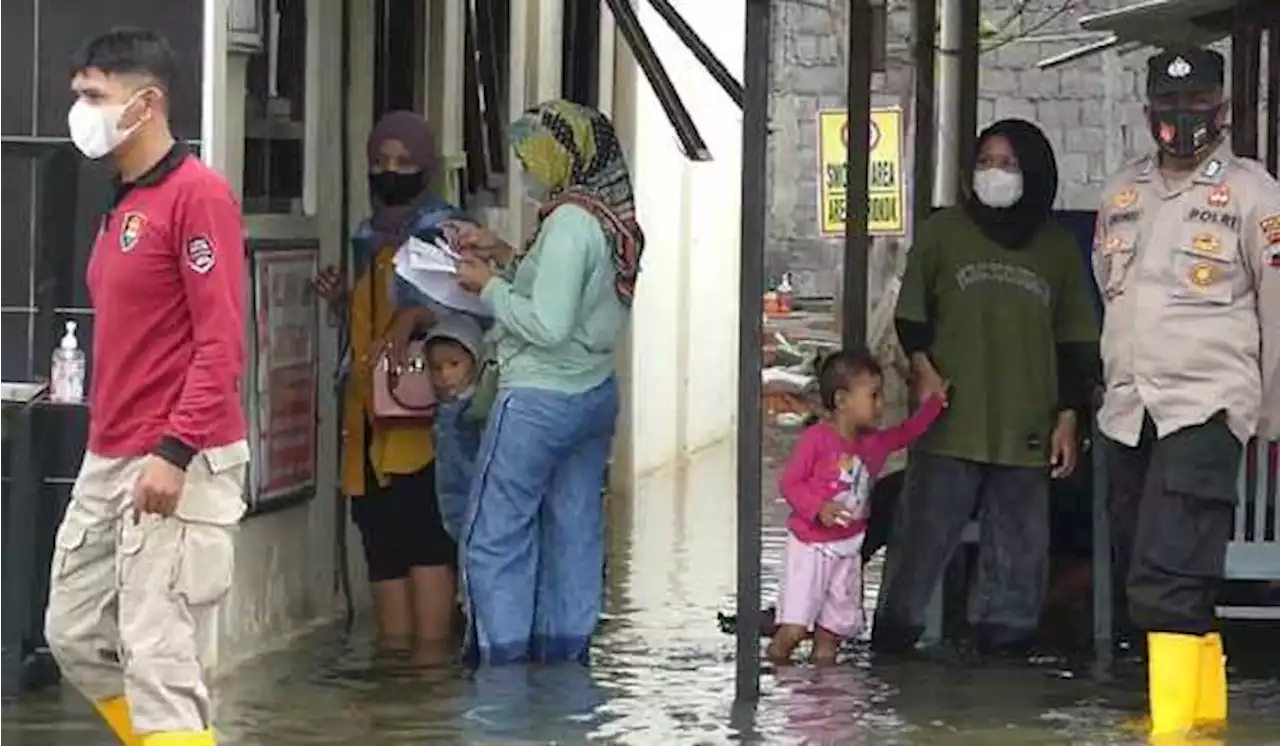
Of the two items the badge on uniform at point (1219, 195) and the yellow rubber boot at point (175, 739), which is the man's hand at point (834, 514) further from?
the yellow rubber boot at point (175, 739)

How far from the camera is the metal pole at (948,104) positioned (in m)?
11.7

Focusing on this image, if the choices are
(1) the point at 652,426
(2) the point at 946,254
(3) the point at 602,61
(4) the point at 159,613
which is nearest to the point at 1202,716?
(2) the point at 946,254

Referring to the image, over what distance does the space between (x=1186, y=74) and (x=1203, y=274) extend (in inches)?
21.7

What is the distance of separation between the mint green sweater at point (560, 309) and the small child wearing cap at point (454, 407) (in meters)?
0.23

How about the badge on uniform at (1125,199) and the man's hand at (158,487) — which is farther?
the badge on uniform at (1125,199)

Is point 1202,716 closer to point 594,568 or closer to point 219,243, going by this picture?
point 594,568

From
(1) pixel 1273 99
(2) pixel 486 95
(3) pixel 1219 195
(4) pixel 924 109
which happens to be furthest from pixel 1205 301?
(2) pixel 486 95

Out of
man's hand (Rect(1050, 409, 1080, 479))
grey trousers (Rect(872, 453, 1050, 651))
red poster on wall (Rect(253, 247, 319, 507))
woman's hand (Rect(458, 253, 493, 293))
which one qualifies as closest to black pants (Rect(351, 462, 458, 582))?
red poster on wall (Rect(253, 247, 319, 507))

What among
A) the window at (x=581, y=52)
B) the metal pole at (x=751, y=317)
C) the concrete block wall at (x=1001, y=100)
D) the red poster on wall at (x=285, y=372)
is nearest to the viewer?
the metal pole at (x=751, y=317)

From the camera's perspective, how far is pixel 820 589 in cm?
952

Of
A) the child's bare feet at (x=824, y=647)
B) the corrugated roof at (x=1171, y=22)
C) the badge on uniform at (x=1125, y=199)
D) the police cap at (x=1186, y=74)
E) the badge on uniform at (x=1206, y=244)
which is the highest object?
the corrugated roof at (x=1171, y=22)

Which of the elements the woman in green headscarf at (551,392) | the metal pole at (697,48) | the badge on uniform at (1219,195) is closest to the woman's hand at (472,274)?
the woman in green headscarf at (551,392)

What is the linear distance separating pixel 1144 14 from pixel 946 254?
1583 millimetres

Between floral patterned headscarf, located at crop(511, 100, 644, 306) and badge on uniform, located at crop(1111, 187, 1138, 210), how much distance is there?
1608 mm
